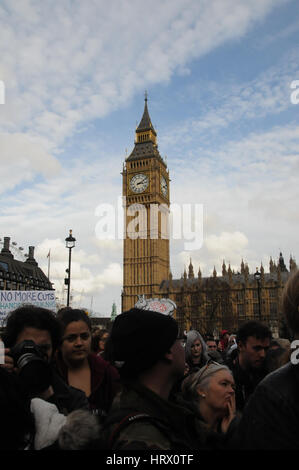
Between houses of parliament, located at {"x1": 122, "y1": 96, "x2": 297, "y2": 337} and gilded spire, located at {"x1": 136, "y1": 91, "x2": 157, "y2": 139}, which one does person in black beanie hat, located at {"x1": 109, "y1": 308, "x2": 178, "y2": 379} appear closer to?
houses of parliament, located at {"x1": 122, "y1": 96, "x2": 297, "y2": 337}

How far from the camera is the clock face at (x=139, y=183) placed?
7994 centimetres

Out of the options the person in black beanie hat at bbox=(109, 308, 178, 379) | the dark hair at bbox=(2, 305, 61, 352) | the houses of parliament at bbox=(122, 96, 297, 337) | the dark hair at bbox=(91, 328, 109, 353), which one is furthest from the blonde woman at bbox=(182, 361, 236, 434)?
the houses of parliament at bbox=(122, 96, 297, 337)

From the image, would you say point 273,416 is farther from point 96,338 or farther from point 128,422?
point 96,338

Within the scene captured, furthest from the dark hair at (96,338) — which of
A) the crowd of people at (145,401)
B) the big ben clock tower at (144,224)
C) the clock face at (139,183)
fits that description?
the clock face at (139,183)

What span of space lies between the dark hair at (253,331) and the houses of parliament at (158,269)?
64848 mm

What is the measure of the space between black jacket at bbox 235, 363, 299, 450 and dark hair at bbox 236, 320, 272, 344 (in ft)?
9.77

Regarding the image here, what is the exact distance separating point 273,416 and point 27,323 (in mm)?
1958

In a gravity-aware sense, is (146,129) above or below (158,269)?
above

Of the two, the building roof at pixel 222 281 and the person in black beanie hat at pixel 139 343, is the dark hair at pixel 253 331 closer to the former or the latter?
the person in black beanie hat at pixel 139 343

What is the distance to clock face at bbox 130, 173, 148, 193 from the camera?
3147 inches

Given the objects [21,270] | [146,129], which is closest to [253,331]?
[21,270]

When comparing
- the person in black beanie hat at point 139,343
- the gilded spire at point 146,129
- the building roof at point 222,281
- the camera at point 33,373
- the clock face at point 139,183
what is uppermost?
the gilded spire at point 146,129

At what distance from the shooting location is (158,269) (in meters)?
78.9
